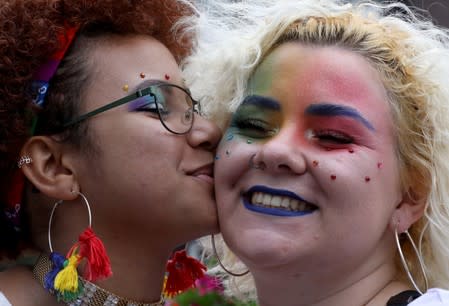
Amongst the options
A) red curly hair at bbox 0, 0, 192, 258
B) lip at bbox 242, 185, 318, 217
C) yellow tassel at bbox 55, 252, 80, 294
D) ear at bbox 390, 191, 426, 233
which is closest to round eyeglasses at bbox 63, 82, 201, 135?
red curly hair at bbox 0, 0, 192, 258

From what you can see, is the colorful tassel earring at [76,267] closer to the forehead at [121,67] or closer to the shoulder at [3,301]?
the shoulder at [3,301]

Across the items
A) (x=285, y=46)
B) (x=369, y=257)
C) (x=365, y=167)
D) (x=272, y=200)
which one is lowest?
(x=369, y=257)

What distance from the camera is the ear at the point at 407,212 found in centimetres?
227

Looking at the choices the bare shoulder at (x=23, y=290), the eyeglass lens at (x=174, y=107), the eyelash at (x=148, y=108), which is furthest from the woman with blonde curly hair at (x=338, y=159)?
the bare shoulder at (x=23, y=290)

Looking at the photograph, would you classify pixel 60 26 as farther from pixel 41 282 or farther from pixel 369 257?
pixel 369 257

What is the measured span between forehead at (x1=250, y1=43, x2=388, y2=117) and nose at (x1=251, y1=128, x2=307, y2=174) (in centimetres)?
15

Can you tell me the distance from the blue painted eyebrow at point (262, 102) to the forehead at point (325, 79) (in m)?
0.02

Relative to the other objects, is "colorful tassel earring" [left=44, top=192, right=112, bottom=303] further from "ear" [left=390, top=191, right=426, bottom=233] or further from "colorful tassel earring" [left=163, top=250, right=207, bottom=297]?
"ear" [left=390, top=191, right=426, bottom=233]

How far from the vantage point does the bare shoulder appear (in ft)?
7.35

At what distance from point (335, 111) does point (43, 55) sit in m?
0.98

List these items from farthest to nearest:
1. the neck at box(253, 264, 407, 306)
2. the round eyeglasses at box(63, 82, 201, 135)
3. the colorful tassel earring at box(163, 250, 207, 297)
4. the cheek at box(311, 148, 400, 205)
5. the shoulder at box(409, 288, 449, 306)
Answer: the colorful tassel earring at box(163, 250, 207, 297)
the round eyeglasses at box(63, 82, 201, 135)
the neck at box(253, 264, 407, 306)
the cheek at box(311, 148, 400, 205)
the shoulder at box(409, 288, 449, 306)

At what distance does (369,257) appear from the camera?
7.35 feet

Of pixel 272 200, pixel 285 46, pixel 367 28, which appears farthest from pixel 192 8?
pixel 272 200

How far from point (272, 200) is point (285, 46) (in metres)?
0.56
